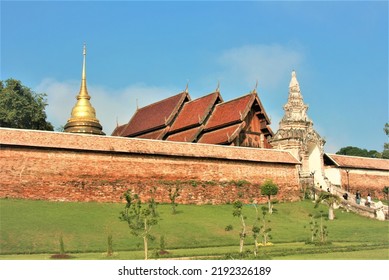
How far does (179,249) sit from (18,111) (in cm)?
2277

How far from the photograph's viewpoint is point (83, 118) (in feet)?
120

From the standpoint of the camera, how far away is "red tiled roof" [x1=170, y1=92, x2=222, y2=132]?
38062mm

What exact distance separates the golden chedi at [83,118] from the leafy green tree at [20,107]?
4.35 m

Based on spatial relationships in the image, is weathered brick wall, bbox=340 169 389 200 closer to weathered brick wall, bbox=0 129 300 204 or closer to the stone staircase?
the stone staircase

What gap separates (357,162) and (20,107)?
21956 millimetres

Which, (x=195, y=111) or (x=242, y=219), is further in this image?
(x=195, y=111)

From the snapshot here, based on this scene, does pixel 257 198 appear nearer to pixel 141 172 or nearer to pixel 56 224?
pixel 141 172

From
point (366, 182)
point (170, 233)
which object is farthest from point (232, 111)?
point (170, 233)

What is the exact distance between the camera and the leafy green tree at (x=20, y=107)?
3888 centimetres

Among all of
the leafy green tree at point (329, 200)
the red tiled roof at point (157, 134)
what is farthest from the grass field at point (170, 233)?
the red tiled roof at point (157, 134)

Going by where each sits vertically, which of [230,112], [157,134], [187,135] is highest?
[230,112]

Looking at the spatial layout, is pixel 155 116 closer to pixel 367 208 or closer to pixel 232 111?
pixel 232 111

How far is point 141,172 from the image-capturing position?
28266 millimetres

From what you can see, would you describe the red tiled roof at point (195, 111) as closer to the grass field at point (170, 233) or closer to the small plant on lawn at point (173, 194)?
the small plant on lawn at point (173, 194)
